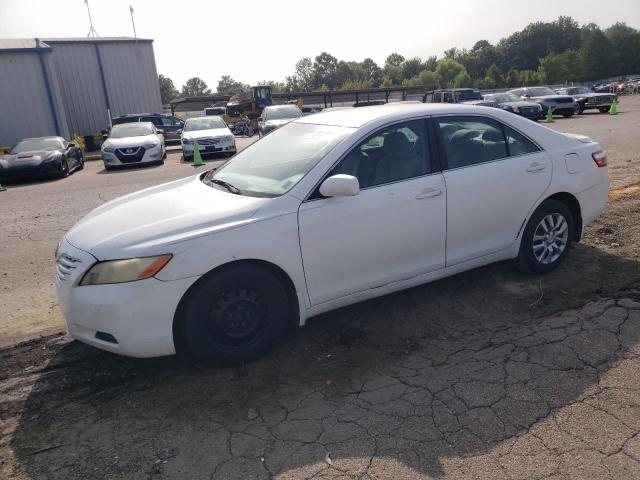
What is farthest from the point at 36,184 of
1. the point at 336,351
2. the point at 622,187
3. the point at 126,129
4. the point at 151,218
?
the point at 622,187

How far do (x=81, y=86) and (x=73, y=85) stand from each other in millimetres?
373

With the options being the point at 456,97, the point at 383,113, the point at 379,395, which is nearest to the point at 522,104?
the point at 456,97

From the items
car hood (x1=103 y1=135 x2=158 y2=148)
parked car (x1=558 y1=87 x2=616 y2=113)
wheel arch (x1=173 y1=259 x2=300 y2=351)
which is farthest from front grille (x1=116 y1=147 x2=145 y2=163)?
parked car (x1=558 y1=87 x2=616 y2=113)

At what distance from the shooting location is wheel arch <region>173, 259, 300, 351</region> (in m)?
3.08

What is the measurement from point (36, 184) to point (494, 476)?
1356 centimetres

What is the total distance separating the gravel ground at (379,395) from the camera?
2.46 m

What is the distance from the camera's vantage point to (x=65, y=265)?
10.7ft

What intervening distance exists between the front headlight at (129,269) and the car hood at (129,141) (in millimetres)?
12722

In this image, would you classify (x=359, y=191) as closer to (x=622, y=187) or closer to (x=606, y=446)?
(x=606, y=446)

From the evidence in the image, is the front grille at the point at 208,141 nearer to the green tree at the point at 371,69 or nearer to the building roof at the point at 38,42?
the building roof at the point at 38,42

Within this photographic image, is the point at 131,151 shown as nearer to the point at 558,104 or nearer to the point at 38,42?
the point at 38,42

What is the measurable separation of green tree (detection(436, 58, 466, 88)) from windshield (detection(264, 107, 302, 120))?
95.8m

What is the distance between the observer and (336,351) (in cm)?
352

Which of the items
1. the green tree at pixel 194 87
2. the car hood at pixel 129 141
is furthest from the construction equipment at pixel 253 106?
the green tree at pixel 194 87
